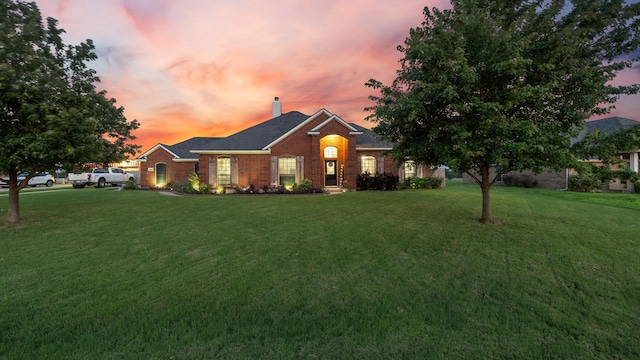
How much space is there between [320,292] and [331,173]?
17.3m

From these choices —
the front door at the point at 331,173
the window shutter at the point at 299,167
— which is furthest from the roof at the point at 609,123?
the window shutter at the point at 299,167

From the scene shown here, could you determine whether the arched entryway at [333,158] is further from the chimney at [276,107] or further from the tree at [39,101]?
the tree at [39,101]

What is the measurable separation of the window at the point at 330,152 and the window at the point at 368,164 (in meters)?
2.05

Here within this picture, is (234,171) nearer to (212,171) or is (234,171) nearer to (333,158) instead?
(212,171)

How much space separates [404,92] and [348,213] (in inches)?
180

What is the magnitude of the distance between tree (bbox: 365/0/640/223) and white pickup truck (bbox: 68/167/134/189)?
2903cm

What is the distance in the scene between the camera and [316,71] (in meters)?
17.4

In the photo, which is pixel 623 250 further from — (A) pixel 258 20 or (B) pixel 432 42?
(A) pixel 258 20

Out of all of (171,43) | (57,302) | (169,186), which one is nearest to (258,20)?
(171,43)

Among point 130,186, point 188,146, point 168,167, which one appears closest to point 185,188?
point 168,167

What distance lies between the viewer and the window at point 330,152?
68.6 feet

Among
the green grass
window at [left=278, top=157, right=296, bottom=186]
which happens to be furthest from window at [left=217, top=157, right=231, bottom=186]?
the green grass

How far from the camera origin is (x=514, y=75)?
6633 millimetres

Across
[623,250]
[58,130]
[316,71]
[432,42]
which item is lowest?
[623,250]
